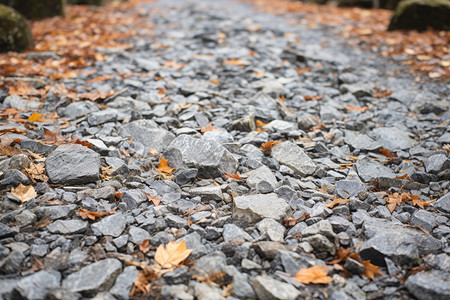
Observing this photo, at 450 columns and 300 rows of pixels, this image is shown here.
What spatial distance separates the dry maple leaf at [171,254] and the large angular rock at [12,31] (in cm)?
494

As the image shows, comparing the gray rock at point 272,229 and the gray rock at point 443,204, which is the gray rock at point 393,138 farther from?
the gray rock at point 272,229

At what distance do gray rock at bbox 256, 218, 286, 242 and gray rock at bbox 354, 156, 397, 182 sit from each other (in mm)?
1149

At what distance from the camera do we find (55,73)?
4.76m

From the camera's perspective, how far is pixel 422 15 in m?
6.96

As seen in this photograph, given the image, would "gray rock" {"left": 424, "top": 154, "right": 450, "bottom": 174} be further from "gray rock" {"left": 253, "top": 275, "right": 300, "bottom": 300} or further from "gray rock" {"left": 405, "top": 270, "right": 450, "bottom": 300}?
"gray rock" {"left": 253, "top": 275, "right": 300, "bottom": 300}

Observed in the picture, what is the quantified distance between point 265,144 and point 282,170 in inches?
15.3

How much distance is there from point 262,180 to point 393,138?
1.81 metres

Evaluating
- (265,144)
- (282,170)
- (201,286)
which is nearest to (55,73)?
(265,144)

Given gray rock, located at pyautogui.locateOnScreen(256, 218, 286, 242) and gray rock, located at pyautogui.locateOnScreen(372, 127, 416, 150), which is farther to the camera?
gray rock, located at pyautogui.locateOnScreen(372, 127, 416, 150)

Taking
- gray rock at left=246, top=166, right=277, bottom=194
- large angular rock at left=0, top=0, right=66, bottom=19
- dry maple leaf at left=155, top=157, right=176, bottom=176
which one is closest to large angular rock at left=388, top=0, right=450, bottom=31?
gray rock at left=246, top=166, right=277, bottom=194

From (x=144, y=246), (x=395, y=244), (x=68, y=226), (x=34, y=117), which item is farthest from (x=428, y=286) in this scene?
(x=34, y=117)

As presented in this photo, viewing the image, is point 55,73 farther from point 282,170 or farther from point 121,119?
point 282,170

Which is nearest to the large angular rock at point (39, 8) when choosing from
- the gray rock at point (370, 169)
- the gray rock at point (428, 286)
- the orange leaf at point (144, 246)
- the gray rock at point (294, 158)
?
the gray rock at point (294, 158)

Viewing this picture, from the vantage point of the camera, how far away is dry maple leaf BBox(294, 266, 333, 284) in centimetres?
191
